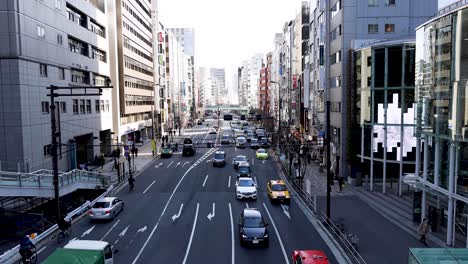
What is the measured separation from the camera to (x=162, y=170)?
52250mm

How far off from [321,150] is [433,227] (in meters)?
29.1

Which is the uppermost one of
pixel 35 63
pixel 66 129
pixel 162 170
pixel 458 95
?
pixel 35 63

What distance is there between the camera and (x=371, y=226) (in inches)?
1066

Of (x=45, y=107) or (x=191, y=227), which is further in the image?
(x=45, y=107)

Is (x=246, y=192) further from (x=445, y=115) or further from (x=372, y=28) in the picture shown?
(x=372, y=28)

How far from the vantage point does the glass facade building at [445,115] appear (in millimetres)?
21719

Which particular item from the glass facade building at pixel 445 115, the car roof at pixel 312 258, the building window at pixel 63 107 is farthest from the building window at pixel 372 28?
the building window at pixel 63 107

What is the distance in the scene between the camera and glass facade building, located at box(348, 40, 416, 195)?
121 ft

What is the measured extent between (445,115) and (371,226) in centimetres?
861

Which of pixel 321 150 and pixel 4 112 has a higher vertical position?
pixel 4 112

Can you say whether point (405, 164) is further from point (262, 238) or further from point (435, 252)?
point (435, 252)

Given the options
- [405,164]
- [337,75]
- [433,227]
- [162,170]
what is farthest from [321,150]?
[433,227]

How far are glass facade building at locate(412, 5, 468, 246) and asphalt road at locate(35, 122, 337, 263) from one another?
24.7ft

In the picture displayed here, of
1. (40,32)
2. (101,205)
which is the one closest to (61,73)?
(40,32)
